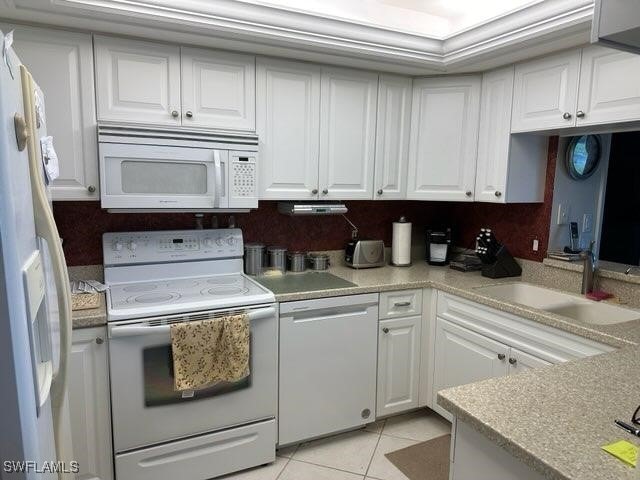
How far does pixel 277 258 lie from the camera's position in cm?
274

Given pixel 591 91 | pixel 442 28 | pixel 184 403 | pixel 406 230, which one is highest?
pixel 442 28

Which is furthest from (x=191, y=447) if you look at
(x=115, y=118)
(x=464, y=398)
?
(x=115, y=118)

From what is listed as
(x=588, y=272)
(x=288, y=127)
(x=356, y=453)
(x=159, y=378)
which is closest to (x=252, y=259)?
(x=288, y=127)

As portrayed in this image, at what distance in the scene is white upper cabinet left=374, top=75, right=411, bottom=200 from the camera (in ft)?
8.98

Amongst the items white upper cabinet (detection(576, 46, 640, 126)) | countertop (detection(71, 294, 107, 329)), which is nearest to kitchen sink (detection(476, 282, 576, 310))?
white upper cabinet (detection(576, 46, 640, 126))

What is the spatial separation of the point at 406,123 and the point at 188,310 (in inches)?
70.8

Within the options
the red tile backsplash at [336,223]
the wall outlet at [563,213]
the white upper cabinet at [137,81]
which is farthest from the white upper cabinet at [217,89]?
the wall outlet at [563,213]

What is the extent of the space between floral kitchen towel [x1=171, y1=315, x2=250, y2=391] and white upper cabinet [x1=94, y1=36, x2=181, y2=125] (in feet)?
3.46

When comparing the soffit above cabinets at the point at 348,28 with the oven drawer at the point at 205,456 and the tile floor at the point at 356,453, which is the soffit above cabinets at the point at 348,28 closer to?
the oven drawer at the point at 205,456

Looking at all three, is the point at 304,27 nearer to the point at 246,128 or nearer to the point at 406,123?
the point at 246,128

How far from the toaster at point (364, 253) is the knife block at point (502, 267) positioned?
674 mm

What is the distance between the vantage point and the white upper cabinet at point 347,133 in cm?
259

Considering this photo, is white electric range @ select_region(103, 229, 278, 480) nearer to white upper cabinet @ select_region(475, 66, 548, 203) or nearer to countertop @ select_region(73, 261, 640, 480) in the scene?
countertop @ select_region(73, 261, 640, 480)

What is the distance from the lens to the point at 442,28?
2.65 m
